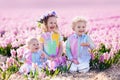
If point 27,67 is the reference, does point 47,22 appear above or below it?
above

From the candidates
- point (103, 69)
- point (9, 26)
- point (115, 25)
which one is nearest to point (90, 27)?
point (115, 25)

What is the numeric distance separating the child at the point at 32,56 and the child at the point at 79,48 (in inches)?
18.1

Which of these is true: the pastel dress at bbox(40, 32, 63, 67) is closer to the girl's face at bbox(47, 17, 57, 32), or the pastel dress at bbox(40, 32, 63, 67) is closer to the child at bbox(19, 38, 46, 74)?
the girl's face at bbox(47, 17, 57, 32)

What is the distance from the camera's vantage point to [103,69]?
8.52m

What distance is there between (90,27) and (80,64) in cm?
414

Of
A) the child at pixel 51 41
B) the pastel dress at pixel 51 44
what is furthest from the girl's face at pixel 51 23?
the pastel dress at pixel 51 44

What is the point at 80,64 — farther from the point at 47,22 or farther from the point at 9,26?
the point at 9,26

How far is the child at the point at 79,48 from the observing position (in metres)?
8.35

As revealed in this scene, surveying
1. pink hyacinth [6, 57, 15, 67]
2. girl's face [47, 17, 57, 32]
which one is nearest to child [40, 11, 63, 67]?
girl's face [47, 17, 57, 32]

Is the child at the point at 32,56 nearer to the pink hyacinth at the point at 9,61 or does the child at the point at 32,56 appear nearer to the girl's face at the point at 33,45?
the girl's face at the point at 33,45

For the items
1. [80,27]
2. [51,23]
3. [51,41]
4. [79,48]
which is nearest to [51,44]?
[51,41]

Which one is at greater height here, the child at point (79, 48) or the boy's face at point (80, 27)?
the boy's face at point (80, 27)

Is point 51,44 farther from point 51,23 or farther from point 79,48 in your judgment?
point 79,48

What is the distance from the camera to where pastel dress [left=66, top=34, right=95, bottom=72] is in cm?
839
